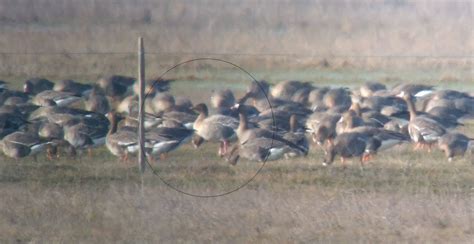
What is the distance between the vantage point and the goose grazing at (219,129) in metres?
12.9

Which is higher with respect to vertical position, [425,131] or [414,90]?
[414,90]

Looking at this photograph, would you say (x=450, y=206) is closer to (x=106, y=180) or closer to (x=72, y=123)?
(x=106, y=180)

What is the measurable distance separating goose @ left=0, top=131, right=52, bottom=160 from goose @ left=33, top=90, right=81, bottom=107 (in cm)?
339

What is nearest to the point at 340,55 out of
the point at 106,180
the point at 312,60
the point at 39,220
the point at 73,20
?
the point at 312,60

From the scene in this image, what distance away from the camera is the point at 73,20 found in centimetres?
2945

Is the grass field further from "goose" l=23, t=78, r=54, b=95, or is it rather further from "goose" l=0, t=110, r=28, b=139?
"goose" l=23, t=78, r=54, b=95

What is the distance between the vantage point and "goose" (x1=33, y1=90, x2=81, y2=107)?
15.8 metres

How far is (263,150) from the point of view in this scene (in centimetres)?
1155

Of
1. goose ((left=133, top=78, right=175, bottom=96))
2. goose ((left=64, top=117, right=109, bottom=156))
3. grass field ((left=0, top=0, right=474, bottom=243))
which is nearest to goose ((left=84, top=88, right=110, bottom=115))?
goose ((left=133, top=78, right=175, bottom=96))

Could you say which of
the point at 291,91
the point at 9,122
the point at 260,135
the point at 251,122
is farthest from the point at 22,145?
the point at 291,91

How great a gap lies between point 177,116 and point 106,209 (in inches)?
180

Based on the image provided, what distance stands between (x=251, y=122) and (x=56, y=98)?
420cm

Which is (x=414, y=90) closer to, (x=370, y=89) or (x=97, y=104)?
(x=370, y=89)

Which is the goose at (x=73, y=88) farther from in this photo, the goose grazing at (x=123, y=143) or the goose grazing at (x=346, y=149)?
the goose grazing at (x=346, y=149)
